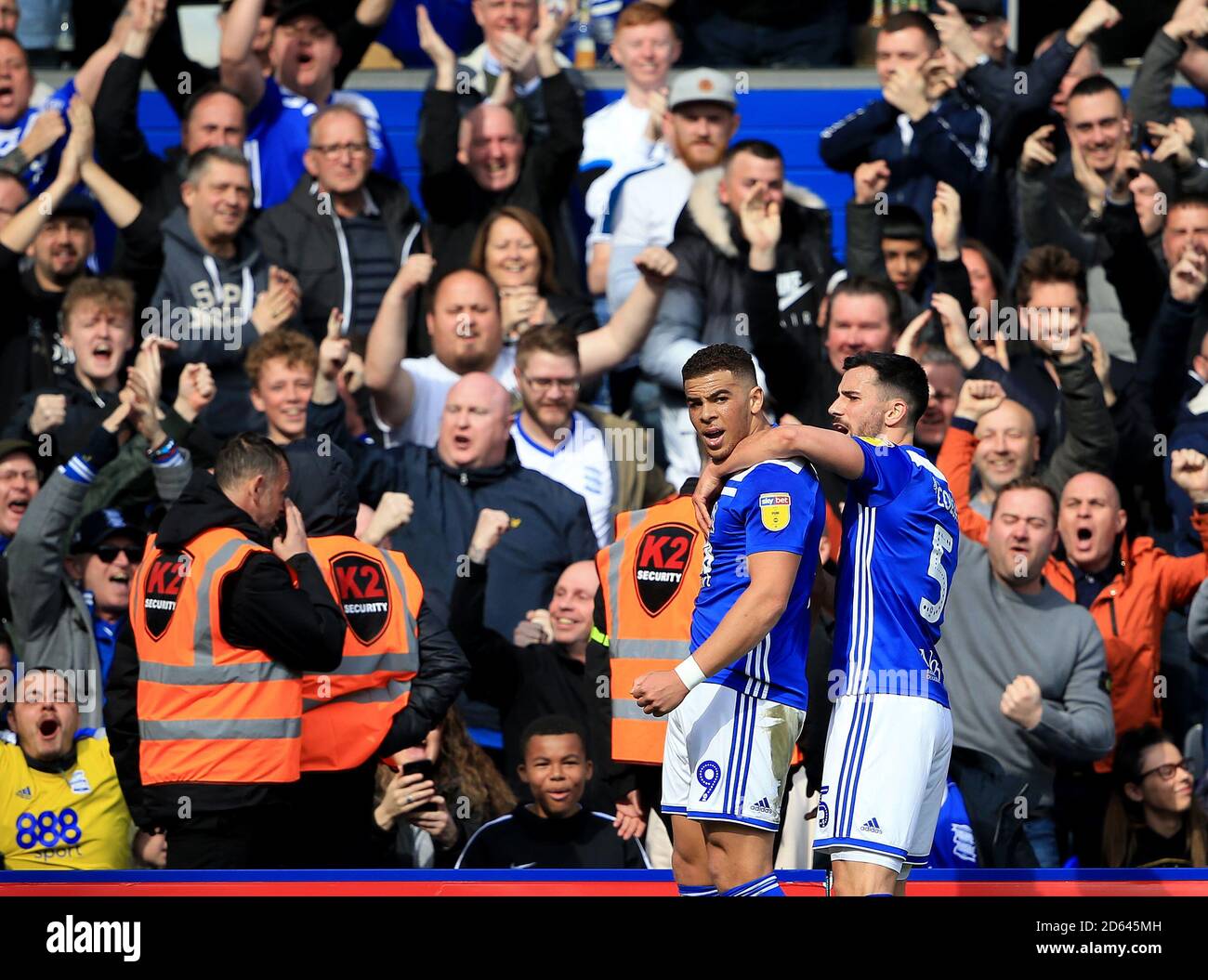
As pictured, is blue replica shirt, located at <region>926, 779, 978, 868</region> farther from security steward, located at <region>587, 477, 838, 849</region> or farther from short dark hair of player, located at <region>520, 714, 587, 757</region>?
short dark hair of player, located at <region>520, 714, 587, 757</region>

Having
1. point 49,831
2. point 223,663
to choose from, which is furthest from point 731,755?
point 49,831

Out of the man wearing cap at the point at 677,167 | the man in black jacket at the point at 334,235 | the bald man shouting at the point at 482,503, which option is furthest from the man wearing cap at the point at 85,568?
the man wearing cap at the point at 677,167

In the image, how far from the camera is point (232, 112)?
9.33 metres

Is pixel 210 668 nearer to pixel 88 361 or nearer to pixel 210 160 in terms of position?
pixel 88 361

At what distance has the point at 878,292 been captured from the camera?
27.7 feet

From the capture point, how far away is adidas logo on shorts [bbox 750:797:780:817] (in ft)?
17.7

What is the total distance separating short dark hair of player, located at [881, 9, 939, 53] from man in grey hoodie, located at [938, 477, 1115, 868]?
9.90ft

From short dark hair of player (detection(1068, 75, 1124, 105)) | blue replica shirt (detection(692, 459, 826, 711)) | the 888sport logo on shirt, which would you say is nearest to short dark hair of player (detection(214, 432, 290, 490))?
the 888sport logo on shirt

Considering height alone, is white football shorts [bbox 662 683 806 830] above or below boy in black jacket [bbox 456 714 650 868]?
above

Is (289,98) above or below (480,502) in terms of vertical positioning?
above

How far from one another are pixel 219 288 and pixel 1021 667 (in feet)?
13.1

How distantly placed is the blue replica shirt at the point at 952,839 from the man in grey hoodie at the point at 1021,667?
14.0 inches
